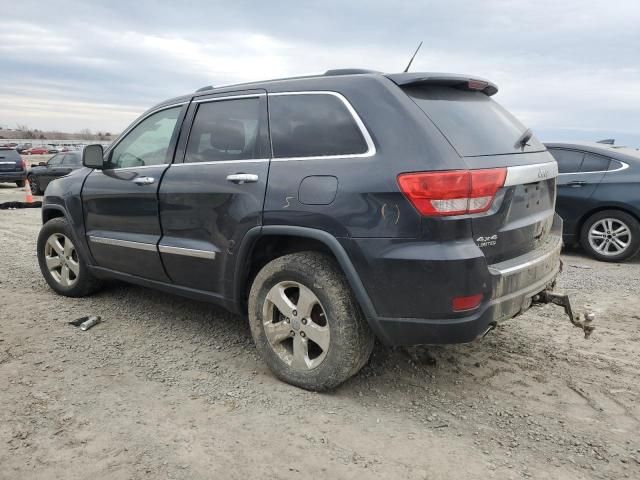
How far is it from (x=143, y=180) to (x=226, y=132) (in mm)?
830

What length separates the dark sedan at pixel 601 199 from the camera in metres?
6.94

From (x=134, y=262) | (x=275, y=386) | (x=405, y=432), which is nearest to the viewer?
(x=405, y=432)

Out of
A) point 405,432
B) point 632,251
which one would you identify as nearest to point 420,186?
point 405,432

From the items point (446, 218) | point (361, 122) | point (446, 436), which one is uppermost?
point (361, 122)

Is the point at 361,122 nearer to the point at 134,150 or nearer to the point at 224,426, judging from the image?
the point at 224,426

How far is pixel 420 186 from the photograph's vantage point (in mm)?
2768

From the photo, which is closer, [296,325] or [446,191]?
[446,191]

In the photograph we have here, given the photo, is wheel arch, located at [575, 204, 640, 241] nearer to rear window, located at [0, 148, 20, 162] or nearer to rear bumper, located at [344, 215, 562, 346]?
rear bumper, located at [344, 215, 562, 346]

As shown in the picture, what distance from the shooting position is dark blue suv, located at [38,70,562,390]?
2803 millimetres

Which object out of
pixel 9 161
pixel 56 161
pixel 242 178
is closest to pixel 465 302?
pixel 242 178

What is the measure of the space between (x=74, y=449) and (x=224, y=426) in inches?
29.4

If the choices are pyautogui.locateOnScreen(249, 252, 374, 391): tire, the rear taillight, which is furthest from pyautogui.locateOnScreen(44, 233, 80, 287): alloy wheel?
the rear taillight

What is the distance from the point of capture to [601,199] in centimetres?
708

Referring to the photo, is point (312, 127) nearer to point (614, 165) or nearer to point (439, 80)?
point (439, 80)
